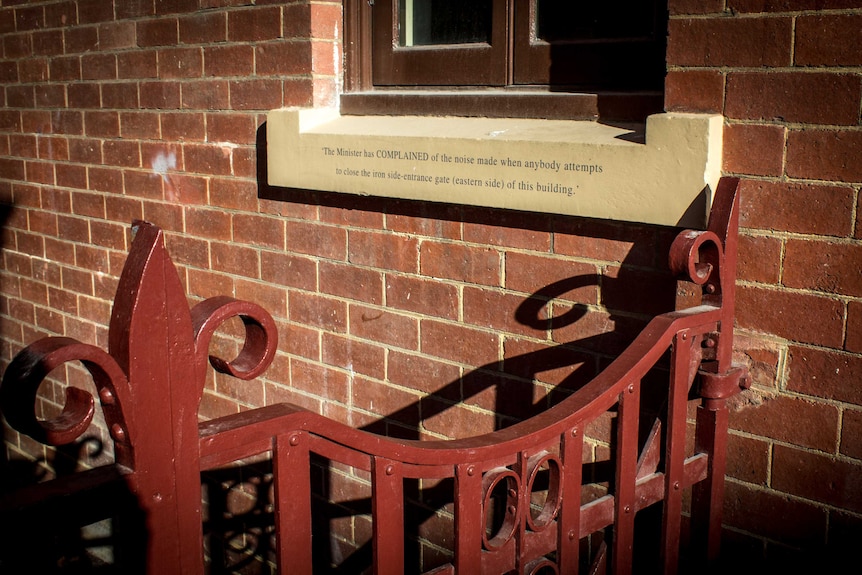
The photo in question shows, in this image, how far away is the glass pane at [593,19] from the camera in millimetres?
2404

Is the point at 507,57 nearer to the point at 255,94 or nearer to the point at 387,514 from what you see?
the point at 255,94

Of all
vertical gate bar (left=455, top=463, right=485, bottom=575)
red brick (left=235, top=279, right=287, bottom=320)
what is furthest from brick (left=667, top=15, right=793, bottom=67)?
red brick (left=235, top=279, right=287, bottom=320)

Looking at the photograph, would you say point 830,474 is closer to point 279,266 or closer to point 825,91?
point 825,91

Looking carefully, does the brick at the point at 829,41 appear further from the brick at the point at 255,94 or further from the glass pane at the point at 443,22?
the brick at the point at 255,94

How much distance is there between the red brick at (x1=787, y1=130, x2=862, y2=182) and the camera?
6.27ft

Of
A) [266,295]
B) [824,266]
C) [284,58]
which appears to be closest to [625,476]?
[824,266]

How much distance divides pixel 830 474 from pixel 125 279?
1627 mm

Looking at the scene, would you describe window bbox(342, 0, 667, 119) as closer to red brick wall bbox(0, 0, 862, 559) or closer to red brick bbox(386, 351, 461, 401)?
red brick wall bbox(0, 0, 862, 559)

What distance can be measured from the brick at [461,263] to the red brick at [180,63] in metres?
1.28

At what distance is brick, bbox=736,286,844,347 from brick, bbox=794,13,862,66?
1.69ft

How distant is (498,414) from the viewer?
2.70 metres

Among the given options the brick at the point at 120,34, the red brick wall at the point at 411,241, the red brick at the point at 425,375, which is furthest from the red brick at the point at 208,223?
the red brick at the point at 425,375

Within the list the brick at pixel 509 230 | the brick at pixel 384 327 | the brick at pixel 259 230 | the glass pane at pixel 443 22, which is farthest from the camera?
the brick at pixel 259 230

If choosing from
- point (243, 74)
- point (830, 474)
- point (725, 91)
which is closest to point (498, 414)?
point (830, 474)
